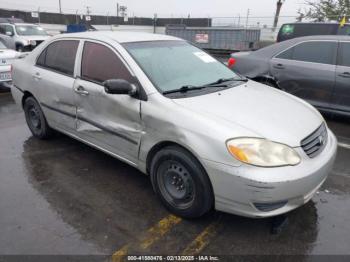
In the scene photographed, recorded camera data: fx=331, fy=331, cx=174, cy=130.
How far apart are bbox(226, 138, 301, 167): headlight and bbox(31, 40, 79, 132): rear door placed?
220 cm

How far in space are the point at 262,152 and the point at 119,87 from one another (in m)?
1.42

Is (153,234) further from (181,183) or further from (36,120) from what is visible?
(36,120)

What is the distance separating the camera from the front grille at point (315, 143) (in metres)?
2.73

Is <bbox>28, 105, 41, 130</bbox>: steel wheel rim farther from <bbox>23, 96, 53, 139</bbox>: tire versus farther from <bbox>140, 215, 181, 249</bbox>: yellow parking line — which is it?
<bbox>140, 215, 181, 249</bbox>: yellow parking line

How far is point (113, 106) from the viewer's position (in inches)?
133

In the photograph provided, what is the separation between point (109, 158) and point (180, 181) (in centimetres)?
160

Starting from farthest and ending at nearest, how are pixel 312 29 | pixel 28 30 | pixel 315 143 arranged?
pixel 28 30
pixel 312 29
pixel 315 143

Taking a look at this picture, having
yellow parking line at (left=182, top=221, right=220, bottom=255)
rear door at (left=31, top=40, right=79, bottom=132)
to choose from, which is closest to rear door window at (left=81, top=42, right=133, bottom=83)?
rear door at (left=31, top=40, right=79, bottom=132)

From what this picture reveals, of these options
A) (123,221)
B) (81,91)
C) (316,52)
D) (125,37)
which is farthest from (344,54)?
(123,221)

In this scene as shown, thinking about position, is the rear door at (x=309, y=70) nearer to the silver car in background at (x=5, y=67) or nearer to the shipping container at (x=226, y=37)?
the silver car in background at (x=5, y=67)

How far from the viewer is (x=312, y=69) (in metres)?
5.66

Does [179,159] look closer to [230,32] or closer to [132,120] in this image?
[132,120]

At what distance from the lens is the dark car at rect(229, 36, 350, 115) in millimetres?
5422

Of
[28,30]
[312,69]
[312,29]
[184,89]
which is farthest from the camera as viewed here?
[28,30]
